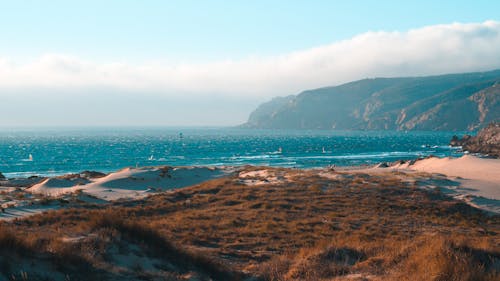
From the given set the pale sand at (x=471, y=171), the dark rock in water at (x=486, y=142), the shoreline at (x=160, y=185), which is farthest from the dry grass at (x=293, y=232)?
the dark rock in water at (x=486, y=142)

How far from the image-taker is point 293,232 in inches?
810

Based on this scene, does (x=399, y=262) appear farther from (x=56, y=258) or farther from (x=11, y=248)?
(x=11, y=248)

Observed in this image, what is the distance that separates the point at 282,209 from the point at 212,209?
445cm

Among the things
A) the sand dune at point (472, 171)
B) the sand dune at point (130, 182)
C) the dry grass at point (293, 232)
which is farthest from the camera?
the sand dune at point (472, 171)

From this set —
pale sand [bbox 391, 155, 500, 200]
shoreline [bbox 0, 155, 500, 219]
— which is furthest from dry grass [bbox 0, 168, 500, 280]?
pale sand [bbox 391, 155, 500, 200]

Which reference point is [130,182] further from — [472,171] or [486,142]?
[486,142]

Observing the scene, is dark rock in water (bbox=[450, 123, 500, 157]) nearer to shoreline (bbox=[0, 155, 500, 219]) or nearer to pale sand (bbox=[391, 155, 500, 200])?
pale sand (bbox=[391, 155, 500, 200])

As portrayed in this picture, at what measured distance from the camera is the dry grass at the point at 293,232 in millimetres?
11388

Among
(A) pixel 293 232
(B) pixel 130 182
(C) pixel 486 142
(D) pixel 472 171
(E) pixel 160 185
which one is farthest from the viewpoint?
(C) pixel 486 142

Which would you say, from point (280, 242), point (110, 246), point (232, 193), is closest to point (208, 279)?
point (110, 246)

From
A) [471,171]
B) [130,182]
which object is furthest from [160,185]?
[471,171]

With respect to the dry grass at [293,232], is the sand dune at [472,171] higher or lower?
lower

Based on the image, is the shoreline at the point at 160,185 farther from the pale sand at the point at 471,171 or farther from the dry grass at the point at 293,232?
the dry grass at the point at 293,232

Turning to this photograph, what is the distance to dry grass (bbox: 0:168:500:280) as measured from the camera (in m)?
11.4
